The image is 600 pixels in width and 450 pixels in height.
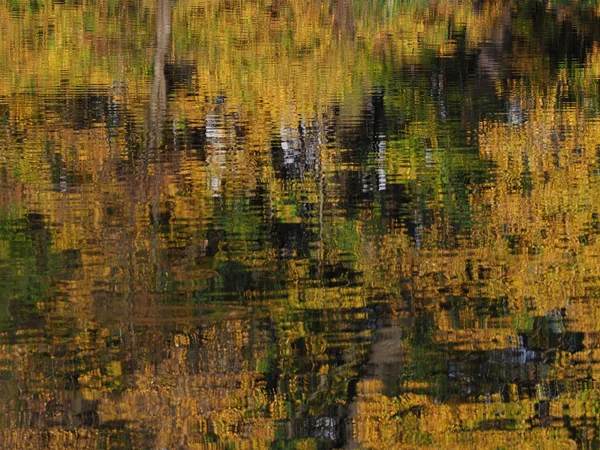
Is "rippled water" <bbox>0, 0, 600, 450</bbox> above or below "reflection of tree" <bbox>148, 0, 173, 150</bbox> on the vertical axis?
below

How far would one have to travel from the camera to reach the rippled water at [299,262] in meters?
4.38

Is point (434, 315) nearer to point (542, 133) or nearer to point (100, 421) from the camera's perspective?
point (100, 421)

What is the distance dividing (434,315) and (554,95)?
5.83m

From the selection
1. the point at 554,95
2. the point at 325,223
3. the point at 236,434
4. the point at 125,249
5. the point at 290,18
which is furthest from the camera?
the point at 290,18

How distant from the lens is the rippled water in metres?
4.38

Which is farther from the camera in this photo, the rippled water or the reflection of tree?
the reflection of tree

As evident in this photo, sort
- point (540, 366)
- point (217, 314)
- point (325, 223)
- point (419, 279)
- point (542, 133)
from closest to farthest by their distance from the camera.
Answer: point (540, 366)
point (217, 314)
point (419, 279)
point (325, 223)
point (542, 133)

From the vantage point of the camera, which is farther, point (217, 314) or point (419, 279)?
point (419, 279)

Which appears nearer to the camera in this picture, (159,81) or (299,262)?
(299,262)

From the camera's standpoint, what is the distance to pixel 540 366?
4758 mm

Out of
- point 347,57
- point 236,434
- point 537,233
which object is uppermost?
point 347,57

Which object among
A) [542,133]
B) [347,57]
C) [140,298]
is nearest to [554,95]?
[542,133]

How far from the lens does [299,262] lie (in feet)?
19.2

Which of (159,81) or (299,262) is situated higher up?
(159,81)
